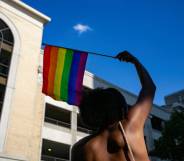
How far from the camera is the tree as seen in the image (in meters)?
19.5

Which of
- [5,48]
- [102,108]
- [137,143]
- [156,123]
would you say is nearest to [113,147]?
[137,143]

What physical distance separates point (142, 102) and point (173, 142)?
752 inches

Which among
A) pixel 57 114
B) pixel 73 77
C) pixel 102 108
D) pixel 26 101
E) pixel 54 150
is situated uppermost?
pixel 57 114

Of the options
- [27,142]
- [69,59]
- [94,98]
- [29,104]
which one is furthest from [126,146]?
[29,104]

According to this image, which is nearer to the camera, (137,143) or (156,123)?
(137,143)

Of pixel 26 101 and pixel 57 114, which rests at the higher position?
pixel 57 114

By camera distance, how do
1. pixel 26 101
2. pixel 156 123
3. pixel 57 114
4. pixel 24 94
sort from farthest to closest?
pixel 156 123 → pixel 57 114 → pixel 24 94 → pixel 26 101

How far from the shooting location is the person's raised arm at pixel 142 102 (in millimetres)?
2021

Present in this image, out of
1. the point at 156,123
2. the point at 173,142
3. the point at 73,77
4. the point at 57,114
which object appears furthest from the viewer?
the point at 156,123

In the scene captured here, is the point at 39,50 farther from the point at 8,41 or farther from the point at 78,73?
the point at 78,73

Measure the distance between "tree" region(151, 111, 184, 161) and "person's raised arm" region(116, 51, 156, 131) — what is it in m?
17.9

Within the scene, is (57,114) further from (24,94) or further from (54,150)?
(24,94)

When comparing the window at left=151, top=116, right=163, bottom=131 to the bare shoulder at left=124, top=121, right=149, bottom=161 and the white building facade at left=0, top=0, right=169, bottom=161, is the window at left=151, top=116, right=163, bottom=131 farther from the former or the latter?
the bare shoulder at left=124, top=121, right=149, bottom=161

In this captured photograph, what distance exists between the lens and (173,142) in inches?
795
